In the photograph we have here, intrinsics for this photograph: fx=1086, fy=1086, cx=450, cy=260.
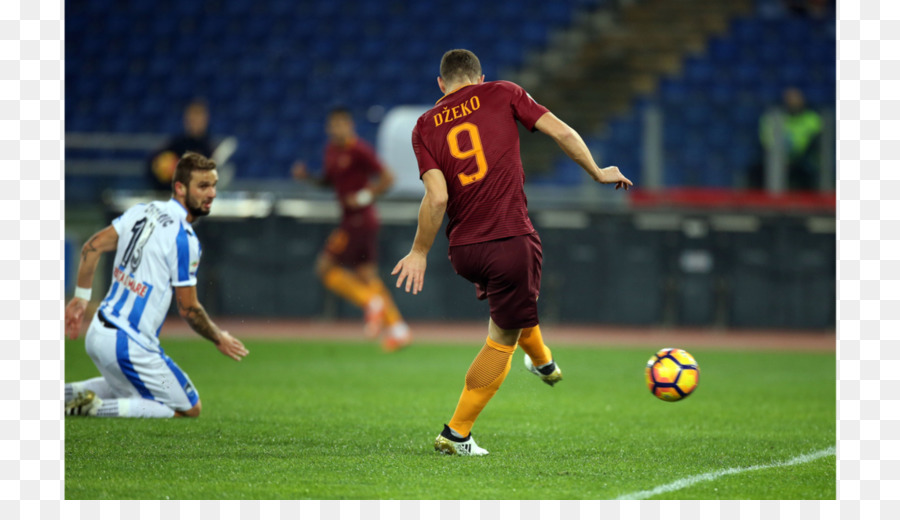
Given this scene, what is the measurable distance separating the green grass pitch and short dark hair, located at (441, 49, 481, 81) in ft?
5.61

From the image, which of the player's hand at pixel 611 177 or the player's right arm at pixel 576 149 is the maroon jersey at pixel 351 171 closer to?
the player's right arm at pixel 576 149

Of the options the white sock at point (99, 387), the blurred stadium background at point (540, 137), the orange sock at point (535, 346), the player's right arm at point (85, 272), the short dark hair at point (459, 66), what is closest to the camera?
the short dark hair at point (459, 66)

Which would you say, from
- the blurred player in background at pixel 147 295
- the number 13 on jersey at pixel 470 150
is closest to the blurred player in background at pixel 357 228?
the blurred player in background at pixel 147 295

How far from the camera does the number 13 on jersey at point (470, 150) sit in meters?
5.33

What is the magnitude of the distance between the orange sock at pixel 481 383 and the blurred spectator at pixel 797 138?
9541 millimetres

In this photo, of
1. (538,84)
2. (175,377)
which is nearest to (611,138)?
(538,84)

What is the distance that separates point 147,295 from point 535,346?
88.3 inches

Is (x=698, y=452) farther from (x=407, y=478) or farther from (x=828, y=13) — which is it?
(x=828, y=13)

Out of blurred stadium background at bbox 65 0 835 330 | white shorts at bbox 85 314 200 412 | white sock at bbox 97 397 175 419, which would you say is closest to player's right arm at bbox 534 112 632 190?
white shorts at bbox 85 314 200 412

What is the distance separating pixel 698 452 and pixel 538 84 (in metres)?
12.8

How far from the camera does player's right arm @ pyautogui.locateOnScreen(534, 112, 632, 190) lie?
5.16 meters

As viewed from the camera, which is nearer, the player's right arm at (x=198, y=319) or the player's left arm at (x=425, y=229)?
the player's left arm at (x=425, y=229)

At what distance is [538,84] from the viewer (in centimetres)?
1773

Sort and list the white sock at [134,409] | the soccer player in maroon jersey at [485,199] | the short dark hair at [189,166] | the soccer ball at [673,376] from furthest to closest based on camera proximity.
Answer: the white sock at [134,409], the short dark hair at [189,166], the soccer ball at [673,376], the soccer player in maroon jersey at [485,199]
